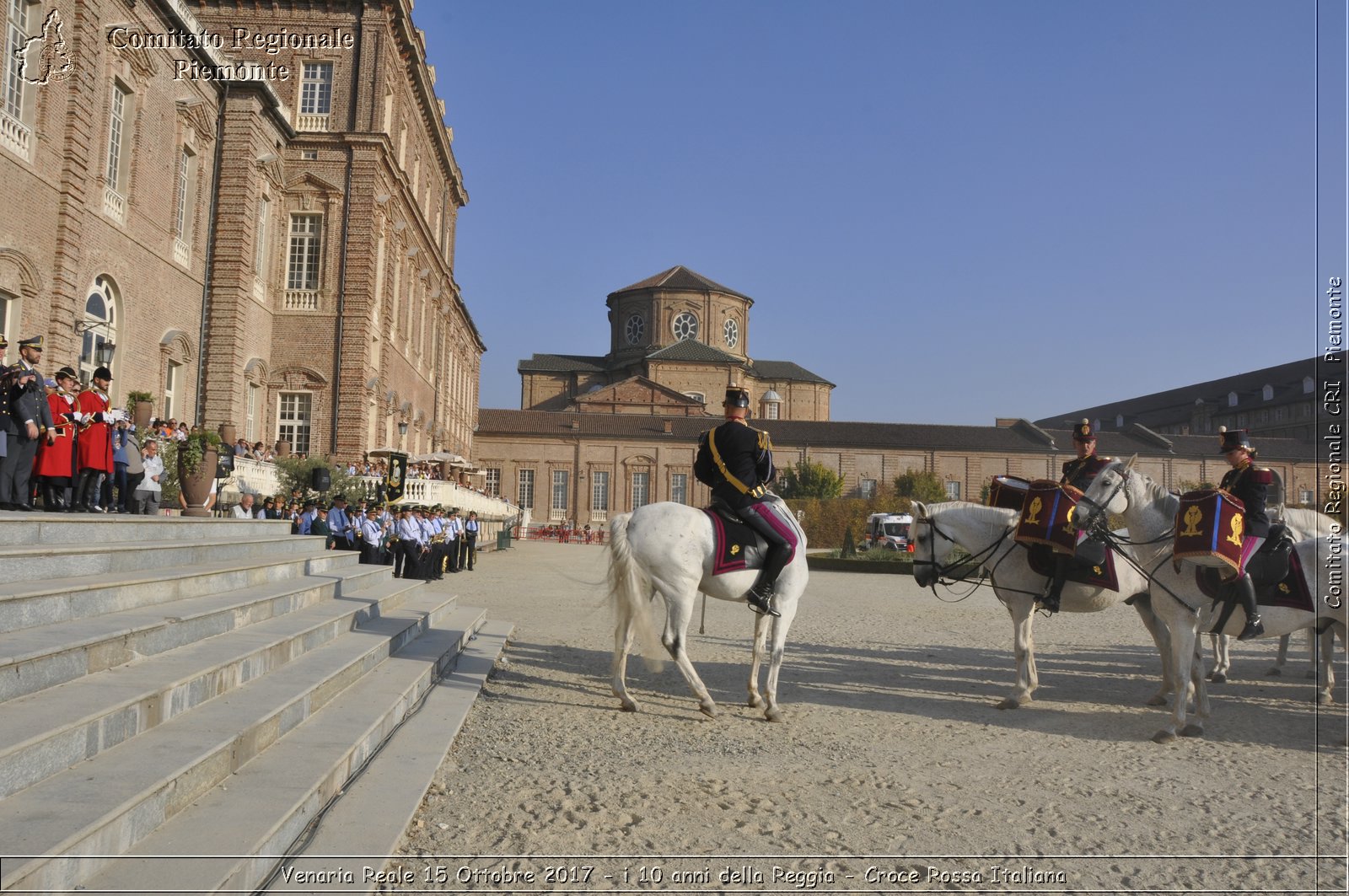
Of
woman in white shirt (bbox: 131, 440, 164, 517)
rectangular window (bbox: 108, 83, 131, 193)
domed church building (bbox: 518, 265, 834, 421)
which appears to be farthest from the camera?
domed church building (bbox: 518, 265, 834, 421)

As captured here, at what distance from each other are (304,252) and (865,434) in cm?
4795

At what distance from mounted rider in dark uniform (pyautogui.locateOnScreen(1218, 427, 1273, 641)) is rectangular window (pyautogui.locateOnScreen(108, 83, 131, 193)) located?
71.5 feet

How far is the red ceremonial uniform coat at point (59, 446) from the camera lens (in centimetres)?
994

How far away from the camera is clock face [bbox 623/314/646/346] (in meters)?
80.8

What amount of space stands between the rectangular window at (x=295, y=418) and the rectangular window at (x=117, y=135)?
9.52 metres

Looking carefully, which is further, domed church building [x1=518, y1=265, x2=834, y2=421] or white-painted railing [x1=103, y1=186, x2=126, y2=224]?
domed church building [x1=518, y1=265, x2=834, y2=421]

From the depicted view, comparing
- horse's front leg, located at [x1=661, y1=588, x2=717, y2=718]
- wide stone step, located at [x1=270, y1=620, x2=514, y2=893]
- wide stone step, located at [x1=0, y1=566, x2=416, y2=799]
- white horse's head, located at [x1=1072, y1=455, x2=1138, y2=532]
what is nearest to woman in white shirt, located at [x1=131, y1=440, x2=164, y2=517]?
wide stone step, located at [x1=0, y1=566, x2=416, y2=799]

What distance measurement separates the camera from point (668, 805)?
201 inches

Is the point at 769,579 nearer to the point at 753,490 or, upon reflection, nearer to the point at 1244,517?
the point at 753,490

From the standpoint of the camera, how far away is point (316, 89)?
101ft

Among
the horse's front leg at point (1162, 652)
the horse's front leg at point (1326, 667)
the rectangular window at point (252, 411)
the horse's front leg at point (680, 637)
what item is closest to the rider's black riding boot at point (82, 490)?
the horse's front leg at point (680, 637)

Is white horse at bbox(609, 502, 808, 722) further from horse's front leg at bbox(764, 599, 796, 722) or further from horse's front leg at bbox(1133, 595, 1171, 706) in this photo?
horse's front leg at bbox(1133, 595, 1171, 706)

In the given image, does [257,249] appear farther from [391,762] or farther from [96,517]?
[391,762]

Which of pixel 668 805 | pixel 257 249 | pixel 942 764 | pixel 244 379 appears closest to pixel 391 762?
pixel 668 805
